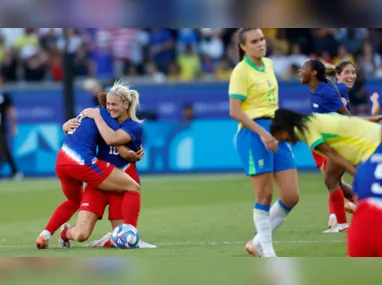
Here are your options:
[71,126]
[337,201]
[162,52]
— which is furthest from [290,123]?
[162,52]

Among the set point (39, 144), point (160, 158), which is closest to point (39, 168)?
point (39, 144)

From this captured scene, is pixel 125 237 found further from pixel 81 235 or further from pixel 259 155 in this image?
pixel 259 155

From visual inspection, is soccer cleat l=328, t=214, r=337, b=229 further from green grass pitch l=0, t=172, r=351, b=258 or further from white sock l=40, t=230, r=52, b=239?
white sock l=40, t=230, r=52, b=239

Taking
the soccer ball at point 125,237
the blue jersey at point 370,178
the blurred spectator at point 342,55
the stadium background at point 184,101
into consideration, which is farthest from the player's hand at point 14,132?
the blue jersey at point 370,178

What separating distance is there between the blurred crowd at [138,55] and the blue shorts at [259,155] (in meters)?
15.3

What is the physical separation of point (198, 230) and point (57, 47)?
48.2ft

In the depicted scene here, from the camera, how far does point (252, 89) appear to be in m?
9.15

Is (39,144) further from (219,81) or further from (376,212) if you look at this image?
(376,212)

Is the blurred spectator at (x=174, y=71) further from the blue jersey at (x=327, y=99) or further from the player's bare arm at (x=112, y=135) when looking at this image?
the player's bare arm at (x=112, y=135)

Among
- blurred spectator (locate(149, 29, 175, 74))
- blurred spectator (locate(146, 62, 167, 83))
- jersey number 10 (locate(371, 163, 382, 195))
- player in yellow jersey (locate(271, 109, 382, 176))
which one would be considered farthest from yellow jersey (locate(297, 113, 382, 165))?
blurred spectator (locate(149, 29, 175, 74))

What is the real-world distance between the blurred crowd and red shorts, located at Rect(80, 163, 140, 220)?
13772 millimetres

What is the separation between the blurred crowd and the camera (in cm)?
2469

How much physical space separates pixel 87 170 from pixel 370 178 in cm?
463

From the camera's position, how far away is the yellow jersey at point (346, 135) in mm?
6868
